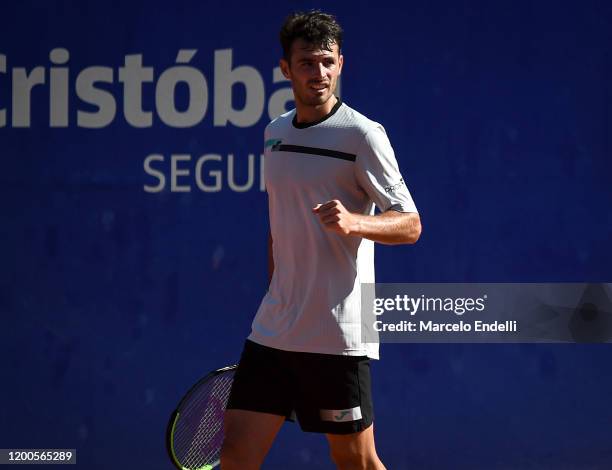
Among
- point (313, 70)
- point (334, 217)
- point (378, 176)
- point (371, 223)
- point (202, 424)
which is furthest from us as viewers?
point (202, 424)

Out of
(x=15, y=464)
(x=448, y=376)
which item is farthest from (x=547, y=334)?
(x=15, y=464)

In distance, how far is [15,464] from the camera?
18.1ft

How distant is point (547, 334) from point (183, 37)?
2.20 meters

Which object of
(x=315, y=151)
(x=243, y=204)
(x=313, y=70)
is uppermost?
(x=313, y=70)

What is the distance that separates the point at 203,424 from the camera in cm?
427

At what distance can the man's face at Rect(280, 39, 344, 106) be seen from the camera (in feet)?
11.6

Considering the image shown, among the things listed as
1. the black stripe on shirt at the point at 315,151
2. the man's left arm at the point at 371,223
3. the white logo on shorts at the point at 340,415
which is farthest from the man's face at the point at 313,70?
the white logo on shorts at the point at 340,415

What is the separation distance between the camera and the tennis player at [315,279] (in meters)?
3.47

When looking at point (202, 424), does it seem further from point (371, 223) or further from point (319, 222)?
point (371, 223)

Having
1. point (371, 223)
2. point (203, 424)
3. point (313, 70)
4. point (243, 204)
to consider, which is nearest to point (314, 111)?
point (313, 70)

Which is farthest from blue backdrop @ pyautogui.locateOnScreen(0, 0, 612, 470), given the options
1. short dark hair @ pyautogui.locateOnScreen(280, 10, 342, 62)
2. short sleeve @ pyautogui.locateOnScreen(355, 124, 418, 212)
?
short sleeve @ pyautogui.locateOnScreen(355, 124, 418, 212)

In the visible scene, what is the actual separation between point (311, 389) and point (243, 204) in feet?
6.48

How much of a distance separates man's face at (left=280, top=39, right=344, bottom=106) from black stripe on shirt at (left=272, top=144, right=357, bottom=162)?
14cm

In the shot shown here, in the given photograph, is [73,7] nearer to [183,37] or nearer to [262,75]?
[183,37]
